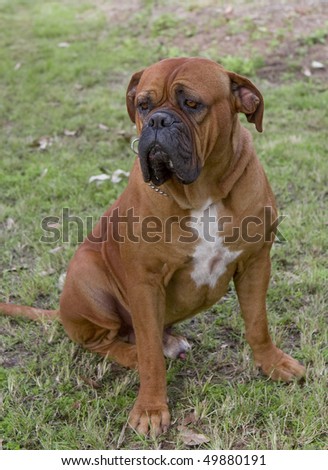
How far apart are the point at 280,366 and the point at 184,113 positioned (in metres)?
1.38

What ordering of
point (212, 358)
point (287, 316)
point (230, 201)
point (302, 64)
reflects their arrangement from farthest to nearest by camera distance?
1. point (302, 64)
2. point (287, 316)
3. point (212, 358)
4. point (230, 201)

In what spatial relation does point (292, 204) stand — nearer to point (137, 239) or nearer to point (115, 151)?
point (115, 151)

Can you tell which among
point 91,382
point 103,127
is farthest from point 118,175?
point 91,382

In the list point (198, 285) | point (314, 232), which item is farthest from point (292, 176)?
point (198, 285)

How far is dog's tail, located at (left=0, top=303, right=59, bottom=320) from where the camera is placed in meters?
3.74

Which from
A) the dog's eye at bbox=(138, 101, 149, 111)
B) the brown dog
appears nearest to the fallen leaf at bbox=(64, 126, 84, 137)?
the brown dog

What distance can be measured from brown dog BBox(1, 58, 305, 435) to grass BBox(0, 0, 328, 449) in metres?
0.23

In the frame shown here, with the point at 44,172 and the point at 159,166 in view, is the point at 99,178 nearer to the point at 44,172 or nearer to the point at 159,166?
the point at 44,172

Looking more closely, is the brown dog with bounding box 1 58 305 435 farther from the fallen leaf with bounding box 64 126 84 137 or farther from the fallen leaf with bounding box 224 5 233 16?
the fallen leaf with bounding box 224 5 233 16

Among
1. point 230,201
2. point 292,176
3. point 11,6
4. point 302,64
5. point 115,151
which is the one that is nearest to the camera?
point 230,201

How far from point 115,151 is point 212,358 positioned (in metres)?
2.99

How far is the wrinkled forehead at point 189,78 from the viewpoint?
266 centimetres

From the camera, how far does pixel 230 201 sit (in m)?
2.88

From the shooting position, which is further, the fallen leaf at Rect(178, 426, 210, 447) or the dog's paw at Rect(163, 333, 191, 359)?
the dog's paw at Rect(163, 333, 191, 359)
